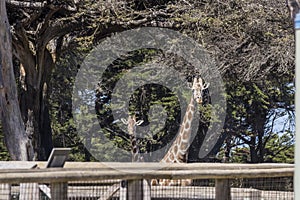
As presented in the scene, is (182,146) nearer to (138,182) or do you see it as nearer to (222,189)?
(222,189)

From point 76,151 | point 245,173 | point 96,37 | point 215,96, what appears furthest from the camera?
point 76,151

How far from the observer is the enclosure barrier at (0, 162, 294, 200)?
15.8 ft

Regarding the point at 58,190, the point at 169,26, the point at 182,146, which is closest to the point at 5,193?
the point at 58,190

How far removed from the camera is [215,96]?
53.4 ft

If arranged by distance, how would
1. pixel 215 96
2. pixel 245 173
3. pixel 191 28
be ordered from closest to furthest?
pixel 245 173, pixel 191 28, pixel 215 96

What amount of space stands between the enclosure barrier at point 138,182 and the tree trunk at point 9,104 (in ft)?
10.3

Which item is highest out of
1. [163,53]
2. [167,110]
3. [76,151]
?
[163,53]

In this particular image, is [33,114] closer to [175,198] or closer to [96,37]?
[96,37]

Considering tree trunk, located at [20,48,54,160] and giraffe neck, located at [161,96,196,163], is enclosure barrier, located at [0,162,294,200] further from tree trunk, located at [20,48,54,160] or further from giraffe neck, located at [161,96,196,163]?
tree trunk, located at [20,48,54,160]

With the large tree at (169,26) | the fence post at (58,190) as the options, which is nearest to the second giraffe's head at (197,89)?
the large tree at (169,26)

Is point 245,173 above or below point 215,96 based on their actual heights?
below

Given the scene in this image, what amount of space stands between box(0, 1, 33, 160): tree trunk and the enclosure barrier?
315 centimetres

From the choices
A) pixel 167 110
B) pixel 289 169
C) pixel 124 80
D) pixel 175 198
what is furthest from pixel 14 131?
pixel 167 110

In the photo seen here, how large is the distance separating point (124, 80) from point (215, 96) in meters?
2.71
